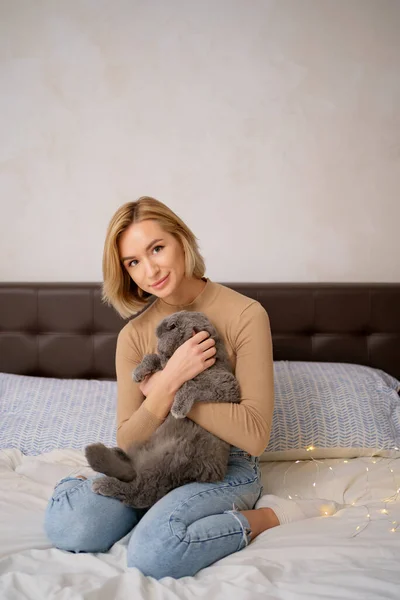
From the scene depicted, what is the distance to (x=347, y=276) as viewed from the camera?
2.72 metres

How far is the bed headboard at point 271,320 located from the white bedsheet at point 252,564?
2.71ft

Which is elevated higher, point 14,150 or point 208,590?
point 14,150

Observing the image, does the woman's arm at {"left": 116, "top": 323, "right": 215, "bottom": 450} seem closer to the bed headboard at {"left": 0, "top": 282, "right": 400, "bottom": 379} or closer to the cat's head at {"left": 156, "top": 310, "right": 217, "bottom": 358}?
the cat's head at {"left": 156, "top": 310, "right": 217, "bottom": 358}

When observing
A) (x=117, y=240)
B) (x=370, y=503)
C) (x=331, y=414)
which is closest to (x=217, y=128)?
(x=117, y=240)

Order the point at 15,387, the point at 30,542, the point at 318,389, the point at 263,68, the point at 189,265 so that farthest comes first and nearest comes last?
the point at 263,68
the point at 15,387
the point at 318,389
the point at 189,265
the point at 30,542

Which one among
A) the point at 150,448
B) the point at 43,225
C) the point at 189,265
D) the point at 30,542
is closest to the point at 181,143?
the point at 43,225

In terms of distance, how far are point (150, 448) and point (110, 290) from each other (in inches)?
19.0

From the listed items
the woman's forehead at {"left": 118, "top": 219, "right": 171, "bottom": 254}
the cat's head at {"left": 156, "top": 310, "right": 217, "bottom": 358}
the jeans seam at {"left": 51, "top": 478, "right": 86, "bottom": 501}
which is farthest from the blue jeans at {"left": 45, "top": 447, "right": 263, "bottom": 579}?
the woman's forehead at {"left": 118, "top": 219, "right": 171, "bottom": 254}

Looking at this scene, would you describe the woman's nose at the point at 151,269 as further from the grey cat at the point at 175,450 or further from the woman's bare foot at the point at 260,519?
the woman's bare foot at the point at 260,519

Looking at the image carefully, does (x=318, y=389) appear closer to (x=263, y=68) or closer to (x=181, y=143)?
(x=181, y=143)

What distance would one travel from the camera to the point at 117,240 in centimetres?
175

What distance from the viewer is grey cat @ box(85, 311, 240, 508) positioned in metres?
1.53

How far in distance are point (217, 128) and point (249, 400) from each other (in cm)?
143

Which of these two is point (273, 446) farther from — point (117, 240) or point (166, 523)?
point (117, 240)
